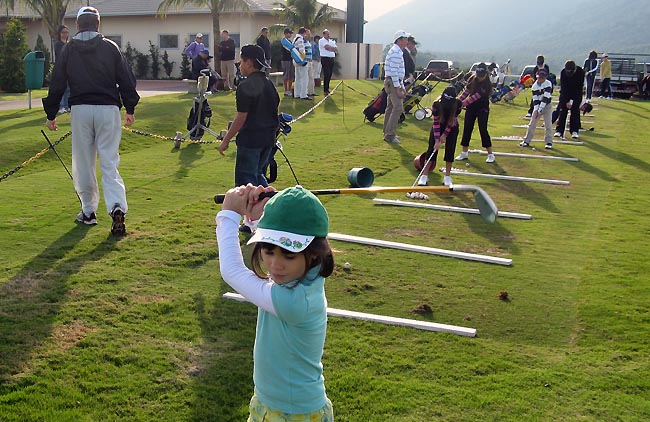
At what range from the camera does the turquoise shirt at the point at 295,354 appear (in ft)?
9.03

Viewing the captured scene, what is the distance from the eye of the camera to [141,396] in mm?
4160

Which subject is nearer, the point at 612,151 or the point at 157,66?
the point at 612,151

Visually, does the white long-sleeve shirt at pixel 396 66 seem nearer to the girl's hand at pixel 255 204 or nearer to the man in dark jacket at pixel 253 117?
the man in dark jacket at pixel 253 117

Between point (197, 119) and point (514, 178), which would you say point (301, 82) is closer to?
point (197, 119)

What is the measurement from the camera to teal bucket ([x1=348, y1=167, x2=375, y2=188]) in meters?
9.40

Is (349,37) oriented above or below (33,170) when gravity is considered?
above

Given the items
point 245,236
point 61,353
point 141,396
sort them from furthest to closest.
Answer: point 245,236, point 61,353, point 141,396

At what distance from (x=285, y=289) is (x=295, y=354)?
280mm

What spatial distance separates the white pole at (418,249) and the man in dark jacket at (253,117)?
1.14 m

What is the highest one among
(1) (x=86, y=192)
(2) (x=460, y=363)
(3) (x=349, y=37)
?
(3) (x=349, y=37)

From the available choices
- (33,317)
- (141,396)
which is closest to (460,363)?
(141,396)

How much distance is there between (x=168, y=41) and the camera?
37344 mm

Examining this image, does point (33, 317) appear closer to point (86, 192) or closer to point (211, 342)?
point (211, 342)

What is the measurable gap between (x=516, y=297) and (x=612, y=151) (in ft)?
37.1
